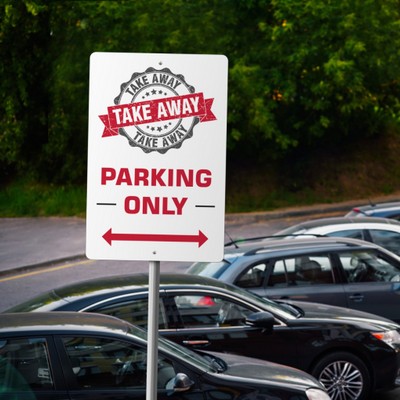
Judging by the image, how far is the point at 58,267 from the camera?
2106 centimetres

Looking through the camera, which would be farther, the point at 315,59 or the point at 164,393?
the point at 315,59

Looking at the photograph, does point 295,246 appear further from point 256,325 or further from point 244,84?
point 244,84

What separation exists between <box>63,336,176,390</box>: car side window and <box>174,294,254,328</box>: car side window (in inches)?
96.4

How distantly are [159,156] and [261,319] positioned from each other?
18.1 ft

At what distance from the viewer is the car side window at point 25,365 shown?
6.60 m

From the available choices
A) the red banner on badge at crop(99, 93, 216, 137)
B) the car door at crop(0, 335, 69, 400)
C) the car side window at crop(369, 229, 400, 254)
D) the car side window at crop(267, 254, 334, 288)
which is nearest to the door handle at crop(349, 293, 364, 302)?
the car side window at crop(267, 254, 334, 288)

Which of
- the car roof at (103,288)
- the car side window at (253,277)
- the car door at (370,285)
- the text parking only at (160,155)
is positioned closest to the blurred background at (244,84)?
the car door at (370,285)

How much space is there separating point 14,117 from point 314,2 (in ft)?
32.4

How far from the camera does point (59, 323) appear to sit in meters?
7.07

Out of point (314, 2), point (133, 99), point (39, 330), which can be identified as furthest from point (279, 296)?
point (314, 2)

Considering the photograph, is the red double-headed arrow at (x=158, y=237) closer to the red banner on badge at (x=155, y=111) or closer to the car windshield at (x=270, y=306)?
the red banner on badge at (x=155, y=111)

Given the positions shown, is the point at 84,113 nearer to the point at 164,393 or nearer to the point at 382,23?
the point at 382,23

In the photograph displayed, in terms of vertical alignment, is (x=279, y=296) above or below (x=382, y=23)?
below

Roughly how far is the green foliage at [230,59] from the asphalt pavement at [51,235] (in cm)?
241
